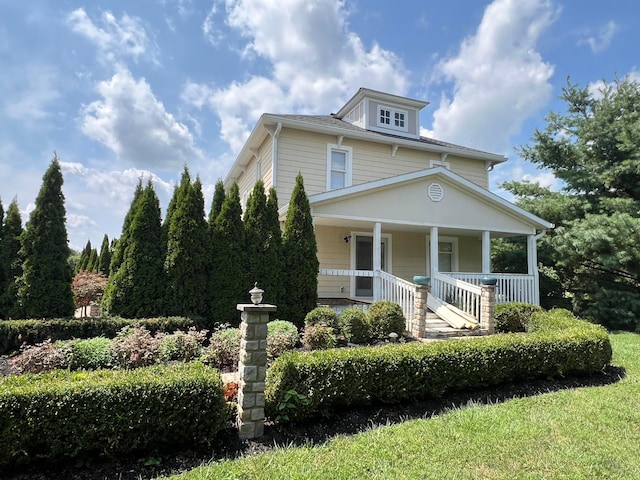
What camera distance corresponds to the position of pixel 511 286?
439 inches

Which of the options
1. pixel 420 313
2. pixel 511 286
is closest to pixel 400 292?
pixel 420 313

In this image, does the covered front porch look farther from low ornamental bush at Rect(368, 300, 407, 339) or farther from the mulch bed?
the mulch bed

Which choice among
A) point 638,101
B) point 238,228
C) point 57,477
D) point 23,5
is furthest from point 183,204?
point 638,101

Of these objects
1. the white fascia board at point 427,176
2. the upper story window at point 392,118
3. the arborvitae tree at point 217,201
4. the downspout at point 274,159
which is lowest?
the arborvitae tree at point 217,201

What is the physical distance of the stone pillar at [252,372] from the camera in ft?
12.7

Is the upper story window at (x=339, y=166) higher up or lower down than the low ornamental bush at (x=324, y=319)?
higher up

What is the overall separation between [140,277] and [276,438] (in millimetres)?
5526

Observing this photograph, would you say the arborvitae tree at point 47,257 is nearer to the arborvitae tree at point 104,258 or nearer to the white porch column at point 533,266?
the arborvitae tree at point 104,258

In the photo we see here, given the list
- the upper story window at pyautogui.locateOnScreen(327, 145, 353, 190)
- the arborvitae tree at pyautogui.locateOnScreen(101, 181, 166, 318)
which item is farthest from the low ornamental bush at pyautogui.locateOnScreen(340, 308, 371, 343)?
the upper story window at pyautogui.locateOnScreen(327, 145, 353, 190)

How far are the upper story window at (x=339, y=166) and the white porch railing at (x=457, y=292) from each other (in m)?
4.46

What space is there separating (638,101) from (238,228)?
52.0 ft

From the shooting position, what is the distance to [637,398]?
5043mm

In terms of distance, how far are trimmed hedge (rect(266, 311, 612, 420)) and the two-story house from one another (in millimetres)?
3227

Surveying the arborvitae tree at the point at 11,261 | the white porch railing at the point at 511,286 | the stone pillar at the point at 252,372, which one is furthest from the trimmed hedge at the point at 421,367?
the arborvitae tree at the point at 11,261
